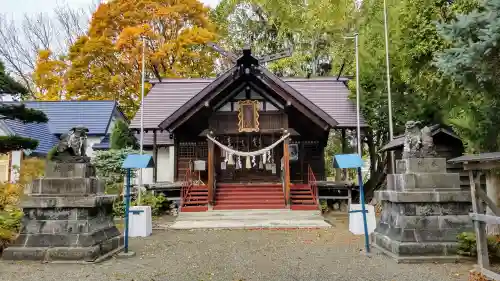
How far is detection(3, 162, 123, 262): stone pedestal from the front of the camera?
7.55 meters

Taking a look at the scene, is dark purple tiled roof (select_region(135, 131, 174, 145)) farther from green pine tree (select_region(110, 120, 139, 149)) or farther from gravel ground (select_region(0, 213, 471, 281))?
gravel ground (select_region(0, 213, 471, 281))

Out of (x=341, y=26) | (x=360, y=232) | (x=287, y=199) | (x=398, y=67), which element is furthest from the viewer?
(x=341, y=26)

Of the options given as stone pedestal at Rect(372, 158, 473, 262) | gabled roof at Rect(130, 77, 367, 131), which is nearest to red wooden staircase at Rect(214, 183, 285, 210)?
gabled roof at Rect(130, 77, 367, 131)

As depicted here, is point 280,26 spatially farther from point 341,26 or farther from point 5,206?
point 5,206

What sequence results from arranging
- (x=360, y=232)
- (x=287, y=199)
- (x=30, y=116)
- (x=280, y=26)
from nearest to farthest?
(x=30, y=116) → (x=360, y=232) → (x=287, y=199) → (x=280, y=26)

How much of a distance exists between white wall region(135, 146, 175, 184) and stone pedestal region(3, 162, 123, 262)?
11102 mm

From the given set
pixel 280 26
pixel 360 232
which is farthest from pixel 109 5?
pixel 360 232

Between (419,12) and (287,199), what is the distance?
27.5ft

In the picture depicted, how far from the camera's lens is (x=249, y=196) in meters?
15.8

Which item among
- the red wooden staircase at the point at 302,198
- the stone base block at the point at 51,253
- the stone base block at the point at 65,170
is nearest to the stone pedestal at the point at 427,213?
the stone base block at the point at 51,253

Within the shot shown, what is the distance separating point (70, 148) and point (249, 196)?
355 inches

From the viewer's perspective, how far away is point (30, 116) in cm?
938

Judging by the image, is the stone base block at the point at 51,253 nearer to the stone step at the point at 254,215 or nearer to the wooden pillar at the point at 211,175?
the stone step at the point at 254,215

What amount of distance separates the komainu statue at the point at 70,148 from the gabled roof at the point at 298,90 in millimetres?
9495
